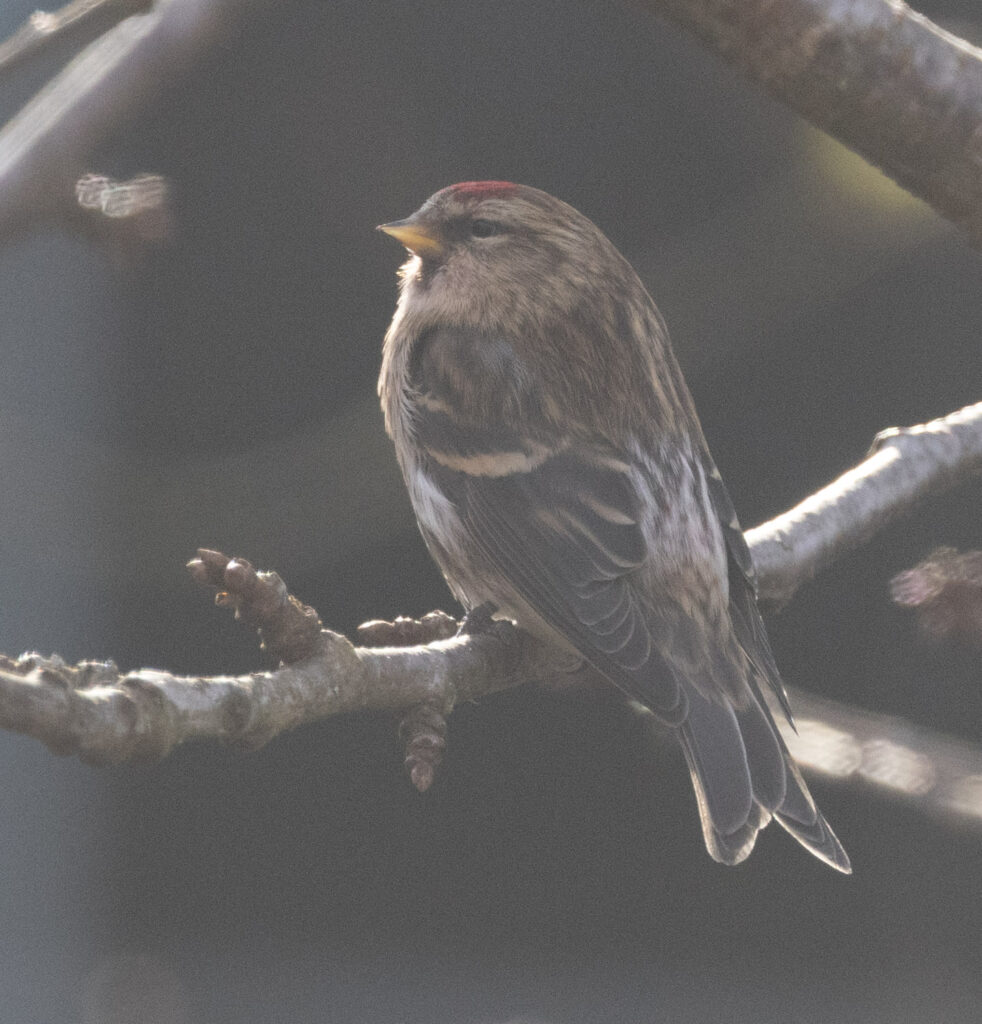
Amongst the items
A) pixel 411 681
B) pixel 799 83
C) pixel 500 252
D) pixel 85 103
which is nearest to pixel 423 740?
pixel 411 681

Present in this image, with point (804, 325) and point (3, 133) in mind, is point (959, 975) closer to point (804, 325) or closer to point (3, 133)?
point (804, 325)

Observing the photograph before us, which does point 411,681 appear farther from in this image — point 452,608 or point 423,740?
point 452,608

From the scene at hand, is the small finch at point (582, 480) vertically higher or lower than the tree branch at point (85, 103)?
lower

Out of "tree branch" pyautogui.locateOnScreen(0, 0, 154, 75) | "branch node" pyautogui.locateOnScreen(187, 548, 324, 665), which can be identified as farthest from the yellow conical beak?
"tree branch" pyautogui.locateOnScreen(0, 0, 154, 75)

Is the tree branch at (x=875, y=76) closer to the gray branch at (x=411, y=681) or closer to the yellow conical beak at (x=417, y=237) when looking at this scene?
the gray branch at (x=411, y=681)

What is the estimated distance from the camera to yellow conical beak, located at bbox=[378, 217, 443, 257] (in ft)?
9.93

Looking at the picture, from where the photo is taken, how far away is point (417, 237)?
304cm

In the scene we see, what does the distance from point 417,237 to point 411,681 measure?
145 cm

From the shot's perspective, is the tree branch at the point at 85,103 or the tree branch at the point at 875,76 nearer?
the tree branch at the point at 85,103

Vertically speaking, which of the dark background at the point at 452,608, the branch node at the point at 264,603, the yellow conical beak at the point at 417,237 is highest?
the yellow conical beak at the point at 417,237

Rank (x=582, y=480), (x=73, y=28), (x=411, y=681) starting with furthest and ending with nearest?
(x=582, y=480)
(x=411, y=681)
(x=73, y=28)

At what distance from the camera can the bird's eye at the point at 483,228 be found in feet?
10.0

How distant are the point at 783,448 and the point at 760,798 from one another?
2677 millimetres

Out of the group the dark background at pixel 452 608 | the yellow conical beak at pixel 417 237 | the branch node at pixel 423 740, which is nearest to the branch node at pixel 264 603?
the branch node at pixel 423 740
